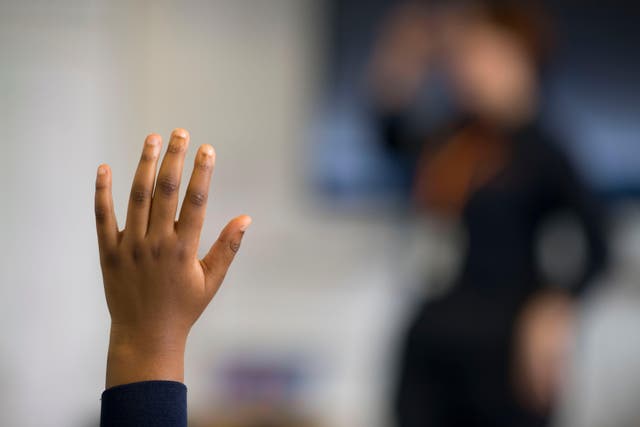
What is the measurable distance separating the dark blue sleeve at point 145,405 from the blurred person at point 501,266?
1.37 meters

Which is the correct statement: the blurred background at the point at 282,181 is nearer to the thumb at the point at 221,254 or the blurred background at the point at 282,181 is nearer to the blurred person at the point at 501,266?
the blurred person at the point at 501,266

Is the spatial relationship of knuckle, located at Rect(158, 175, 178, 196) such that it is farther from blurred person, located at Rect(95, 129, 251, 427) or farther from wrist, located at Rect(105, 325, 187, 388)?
wrist, located at Rect(105, 325, 187, 388)

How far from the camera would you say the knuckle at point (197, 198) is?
711 mm

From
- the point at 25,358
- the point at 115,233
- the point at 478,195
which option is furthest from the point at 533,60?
the point at 25,358

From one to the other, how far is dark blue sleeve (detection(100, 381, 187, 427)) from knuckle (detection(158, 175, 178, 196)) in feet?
0.46

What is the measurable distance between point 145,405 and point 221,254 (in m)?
0.13

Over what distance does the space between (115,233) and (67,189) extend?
2406mm

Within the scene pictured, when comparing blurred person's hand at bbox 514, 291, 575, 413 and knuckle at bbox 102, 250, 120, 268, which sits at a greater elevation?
knuckle at bbox 102, 250, 120, 268

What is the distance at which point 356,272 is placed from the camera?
313 cm

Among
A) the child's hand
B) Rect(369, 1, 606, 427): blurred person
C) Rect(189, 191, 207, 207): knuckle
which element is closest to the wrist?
the child's hand

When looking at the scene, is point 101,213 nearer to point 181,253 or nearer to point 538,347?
point 181,253

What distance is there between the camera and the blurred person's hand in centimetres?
199

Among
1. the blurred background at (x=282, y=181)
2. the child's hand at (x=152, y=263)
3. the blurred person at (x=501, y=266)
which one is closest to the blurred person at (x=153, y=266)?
the child's hand at (x=152, y=263)

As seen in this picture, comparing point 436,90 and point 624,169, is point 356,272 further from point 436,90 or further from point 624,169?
point 624,169
